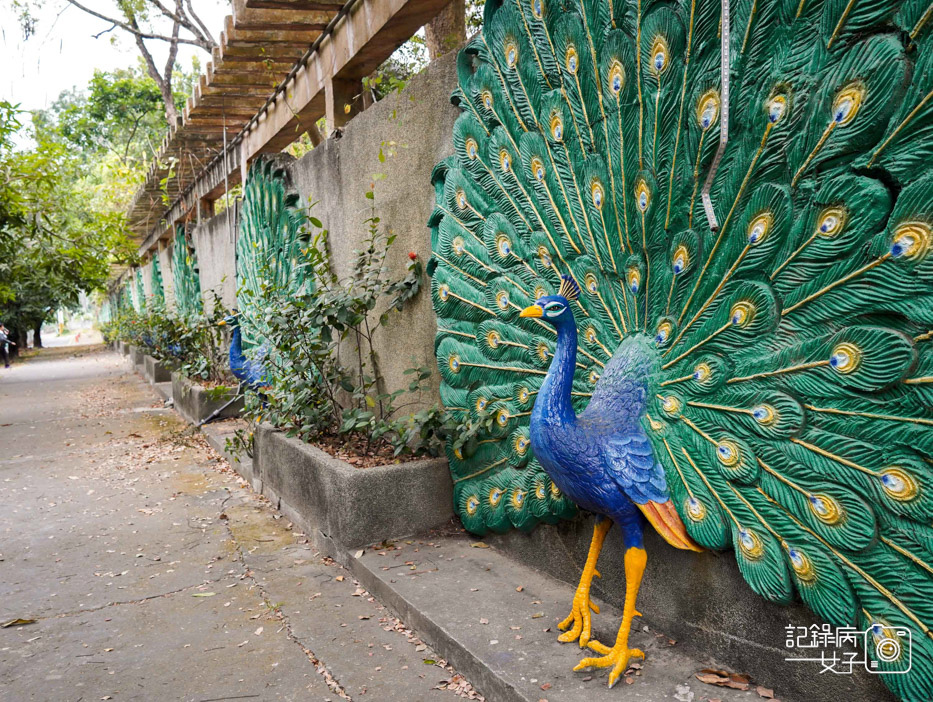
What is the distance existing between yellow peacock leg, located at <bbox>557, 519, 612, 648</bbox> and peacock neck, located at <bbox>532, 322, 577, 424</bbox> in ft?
1.53

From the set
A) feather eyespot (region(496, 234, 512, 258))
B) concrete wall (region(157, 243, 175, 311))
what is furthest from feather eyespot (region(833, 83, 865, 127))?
concrete wall (region(157, 243, 175, 311))

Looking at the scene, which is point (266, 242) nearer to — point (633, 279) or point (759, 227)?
point (633, 279)

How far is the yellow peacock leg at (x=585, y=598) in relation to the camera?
2.78 m

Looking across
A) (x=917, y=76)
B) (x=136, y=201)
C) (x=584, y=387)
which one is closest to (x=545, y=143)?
(x=584, y=387)

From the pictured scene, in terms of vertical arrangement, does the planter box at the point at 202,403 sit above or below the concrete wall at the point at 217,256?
below

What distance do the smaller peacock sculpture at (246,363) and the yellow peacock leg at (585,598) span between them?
12.7 feet

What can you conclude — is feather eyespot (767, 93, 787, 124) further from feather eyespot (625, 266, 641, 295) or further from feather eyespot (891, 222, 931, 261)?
feather eyespot (625, 266, 641, 295)

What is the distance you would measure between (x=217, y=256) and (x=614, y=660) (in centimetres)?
928

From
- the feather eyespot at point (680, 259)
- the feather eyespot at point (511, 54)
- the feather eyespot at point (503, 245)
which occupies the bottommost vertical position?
the feather eyespot at point (680, 259)

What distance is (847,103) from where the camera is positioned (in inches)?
80.9

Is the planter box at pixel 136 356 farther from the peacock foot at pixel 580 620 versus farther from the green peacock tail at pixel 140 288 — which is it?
the peacock foot at pixel 580 620

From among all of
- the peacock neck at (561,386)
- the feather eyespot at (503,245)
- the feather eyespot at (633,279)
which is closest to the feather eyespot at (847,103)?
the feather eyespot at (633,279)

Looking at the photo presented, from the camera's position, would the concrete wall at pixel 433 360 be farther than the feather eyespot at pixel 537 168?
No

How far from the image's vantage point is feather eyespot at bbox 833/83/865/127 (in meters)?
2.03
